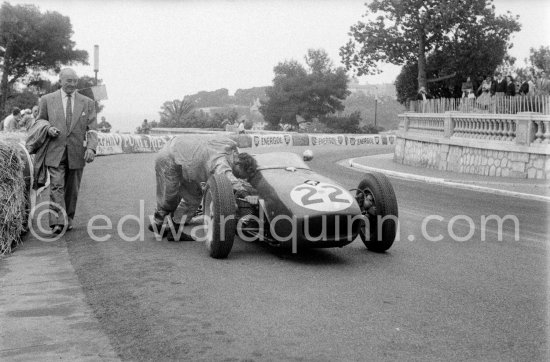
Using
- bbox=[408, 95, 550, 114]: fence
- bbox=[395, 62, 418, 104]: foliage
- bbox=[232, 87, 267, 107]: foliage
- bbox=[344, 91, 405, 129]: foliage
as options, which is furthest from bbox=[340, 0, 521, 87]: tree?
bbox=[232, 87, 267, 107]: foliage

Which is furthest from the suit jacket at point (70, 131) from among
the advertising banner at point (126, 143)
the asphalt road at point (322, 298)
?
the advertising banner at point (126, 143)

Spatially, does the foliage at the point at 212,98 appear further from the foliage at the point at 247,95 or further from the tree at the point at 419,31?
the tree at the point at 419,31

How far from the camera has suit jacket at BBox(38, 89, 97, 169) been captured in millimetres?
8758

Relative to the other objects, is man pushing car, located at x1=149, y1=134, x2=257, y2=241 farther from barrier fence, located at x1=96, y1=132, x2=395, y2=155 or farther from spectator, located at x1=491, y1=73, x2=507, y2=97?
→ spectator, located at x1=491, y1=73, x2=507, y2=97

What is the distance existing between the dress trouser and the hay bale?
1.08ft

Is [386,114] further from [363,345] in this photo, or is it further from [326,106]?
[363,345]

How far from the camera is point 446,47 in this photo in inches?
1745

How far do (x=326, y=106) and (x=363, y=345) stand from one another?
8621cm

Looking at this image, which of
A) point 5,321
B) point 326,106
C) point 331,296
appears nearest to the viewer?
point 5,321

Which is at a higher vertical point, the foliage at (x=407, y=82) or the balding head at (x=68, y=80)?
the foliage at (x=407, y=82)

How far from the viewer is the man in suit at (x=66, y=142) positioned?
8.71 meters

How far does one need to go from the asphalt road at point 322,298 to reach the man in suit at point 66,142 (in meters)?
0.55

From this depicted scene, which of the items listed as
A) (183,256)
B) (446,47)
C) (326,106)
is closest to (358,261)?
(183,256)

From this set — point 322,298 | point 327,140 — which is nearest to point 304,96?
point 327,140
